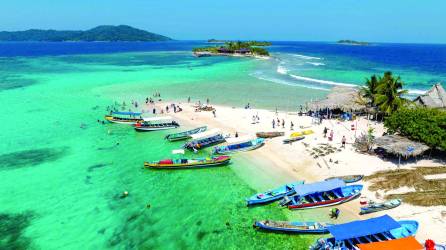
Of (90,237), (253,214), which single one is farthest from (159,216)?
(253,214)

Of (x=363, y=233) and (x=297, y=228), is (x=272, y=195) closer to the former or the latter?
(x=297, y=228)

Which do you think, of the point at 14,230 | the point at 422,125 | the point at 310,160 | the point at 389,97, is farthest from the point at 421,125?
the point at 14,230

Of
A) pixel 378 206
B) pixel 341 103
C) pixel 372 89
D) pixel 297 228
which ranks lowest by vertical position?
pixel 297 228

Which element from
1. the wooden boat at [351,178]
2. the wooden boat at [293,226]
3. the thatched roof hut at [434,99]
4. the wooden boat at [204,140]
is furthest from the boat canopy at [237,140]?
the thatched roof hut at [434,99]

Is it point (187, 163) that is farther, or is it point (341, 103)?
point (341, 103)

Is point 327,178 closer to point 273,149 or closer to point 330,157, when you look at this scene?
point 330,157

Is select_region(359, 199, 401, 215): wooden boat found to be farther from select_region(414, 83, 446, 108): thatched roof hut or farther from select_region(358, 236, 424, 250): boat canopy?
select_region(414, 83, 446, 108): thatched roof hut

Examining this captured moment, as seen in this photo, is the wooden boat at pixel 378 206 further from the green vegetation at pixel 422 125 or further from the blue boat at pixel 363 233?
the green vegetation at pixel 422 125
